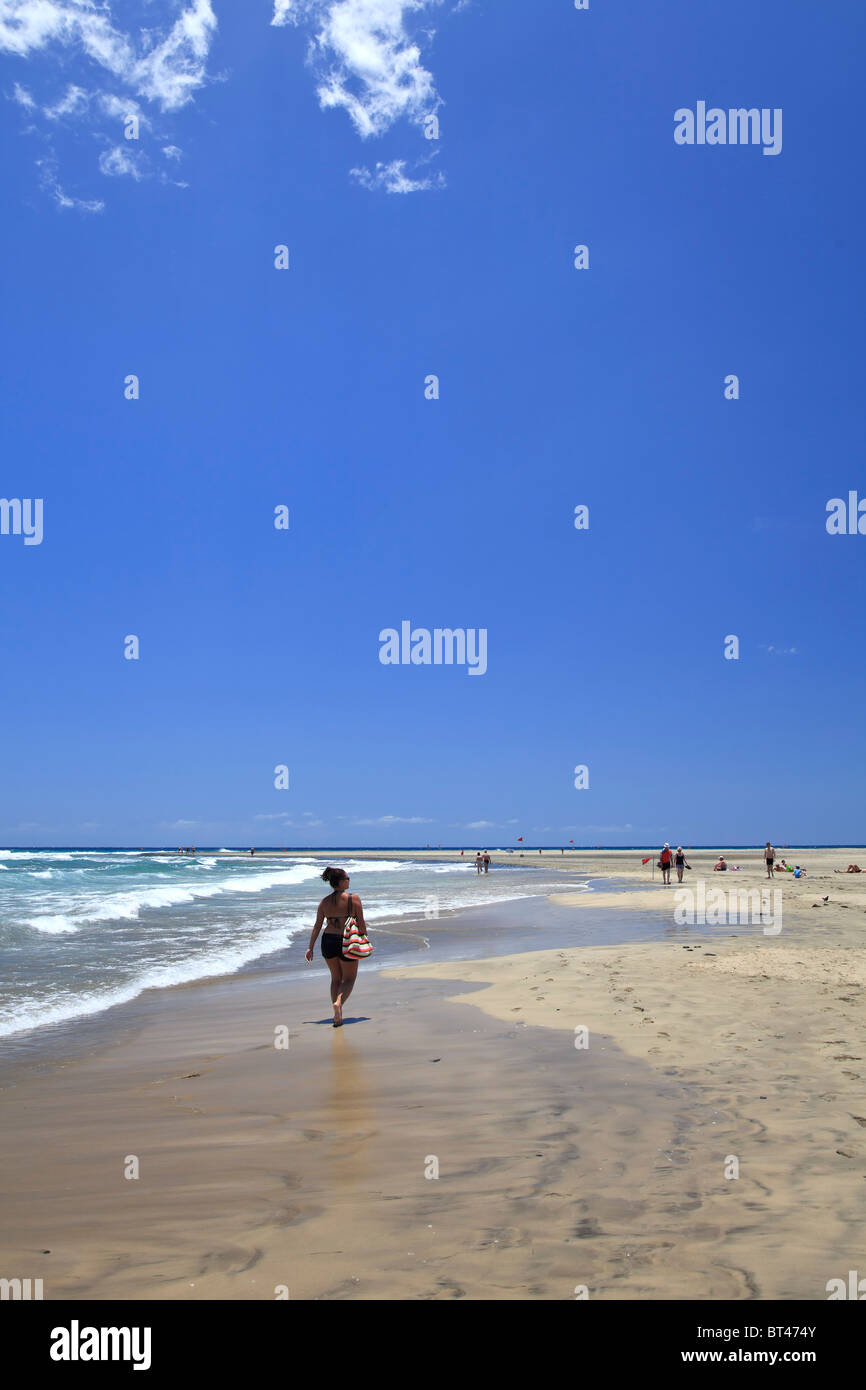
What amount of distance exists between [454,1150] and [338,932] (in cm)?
471

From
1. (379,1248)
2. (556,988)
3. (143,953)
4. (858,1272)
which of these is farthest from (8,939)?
(858,1272)

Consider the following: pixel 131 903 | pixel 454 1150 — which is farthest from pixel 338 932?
pixel 131 903

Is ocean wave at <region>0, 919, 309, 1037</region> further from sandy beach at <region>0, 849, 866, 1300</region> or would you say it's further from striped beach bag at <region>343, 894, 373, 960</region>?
striped beach bag at <region>343, 894, 373, 960</region>

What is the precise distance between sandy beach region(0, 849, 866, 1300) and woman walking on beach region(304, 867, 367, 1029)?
50cm

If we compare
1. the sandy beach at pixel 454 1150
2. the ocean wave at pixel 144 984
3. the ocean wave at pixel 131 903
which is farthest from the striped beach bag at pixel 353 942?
the ocean wave at pixel 131 903

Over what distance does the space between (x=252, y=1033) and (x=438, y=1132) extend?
4224 mm

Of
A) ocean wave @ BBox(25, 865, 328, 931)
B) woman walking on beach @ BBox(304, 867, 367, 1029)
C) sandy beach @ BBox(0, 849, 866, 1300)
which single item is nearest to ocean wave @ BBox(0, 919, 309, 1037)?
sandy beach @ BBox(0, 849, 866, 1300)

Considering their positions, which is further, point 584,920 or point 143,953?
point 584,920

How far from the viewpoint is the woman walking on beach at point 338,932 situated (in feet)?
31.0

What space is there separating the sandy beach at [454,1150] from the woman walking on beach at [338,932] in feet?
1.63

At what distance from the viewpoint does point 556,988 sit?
36.2 ft

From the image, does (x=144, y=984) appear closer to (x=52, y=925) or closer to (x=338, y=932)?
(x=338, y=932)
